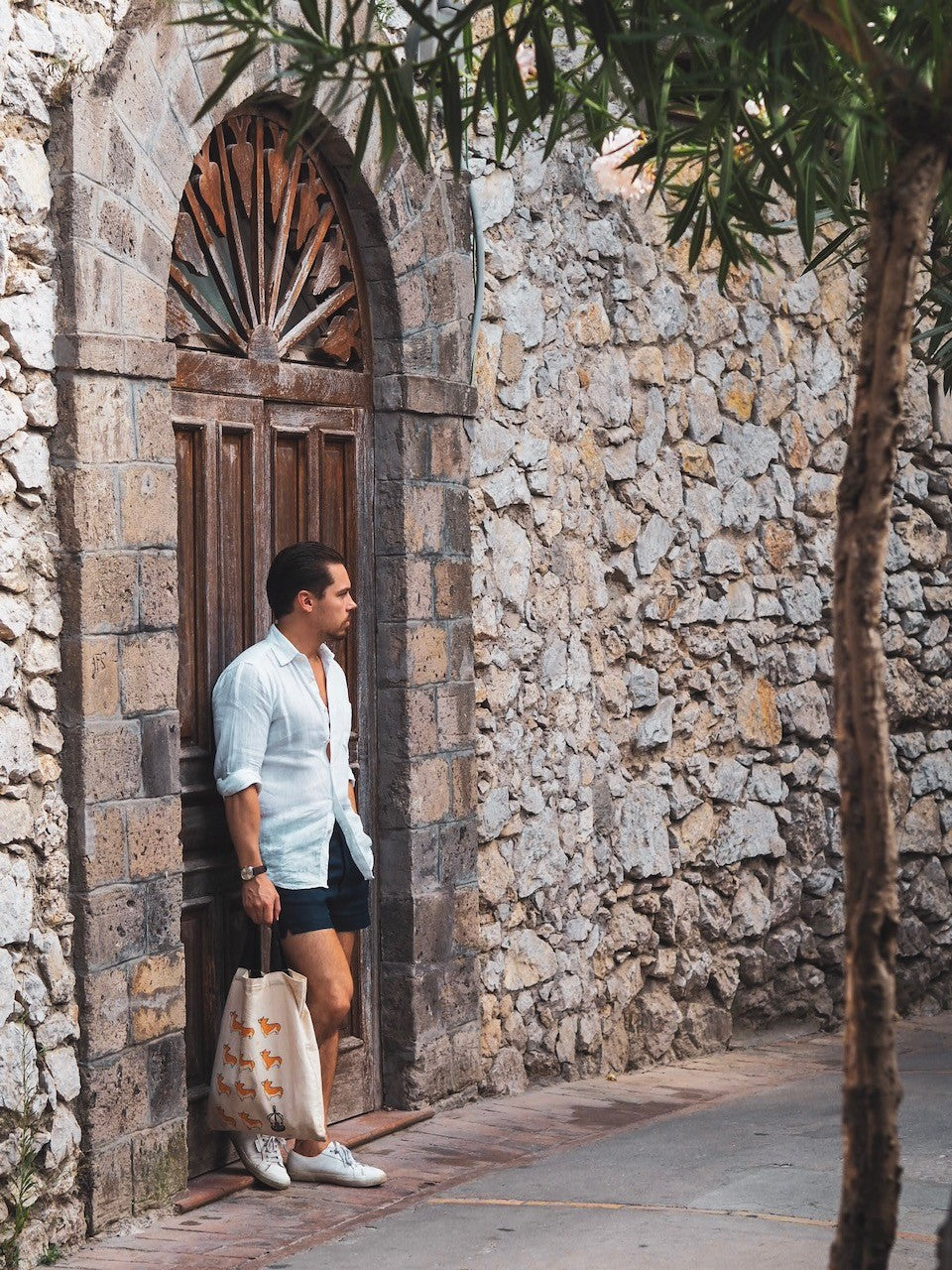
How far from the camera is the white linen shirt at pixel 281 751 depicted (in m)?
4.93

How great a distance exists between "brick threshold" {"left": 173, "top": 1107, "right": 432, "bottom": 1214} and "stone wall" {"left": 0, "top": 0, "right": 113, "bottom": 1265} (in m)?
0.43

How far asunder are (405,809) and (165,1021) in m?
1.23

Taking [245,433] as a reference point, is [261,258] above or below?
above

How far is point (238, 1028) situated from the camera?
4824 mm

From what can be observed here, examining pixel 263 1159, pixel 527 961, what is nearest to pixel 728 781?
pixel 527 961

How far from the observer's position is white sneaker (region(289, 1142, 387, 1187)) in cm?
503

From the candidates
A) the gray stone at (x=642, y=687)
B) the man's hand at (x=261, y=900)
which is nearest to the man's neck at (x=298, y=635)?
the man's hand at (x=261, y=900)

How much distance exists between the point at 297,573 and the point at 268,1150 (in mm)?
1603

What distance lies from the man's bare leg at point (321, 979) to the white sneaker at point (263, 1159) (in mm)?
82

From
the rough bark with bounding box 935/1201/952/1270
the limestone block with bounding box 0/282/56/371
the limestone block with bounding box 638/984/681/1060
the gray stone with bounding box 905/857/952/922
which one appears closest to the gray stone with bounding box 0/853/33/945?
the limestone block with bounding box 0/282/56/371

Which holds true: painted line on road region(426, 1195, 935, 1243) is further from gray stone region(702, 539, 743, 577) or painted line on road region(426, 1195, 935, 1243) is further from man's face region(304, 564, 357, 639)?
gray stone region(702, 539, 743, 577)

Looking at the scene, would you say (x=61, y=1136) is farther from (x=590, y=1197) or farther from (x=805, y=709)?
(x=805, y=709)

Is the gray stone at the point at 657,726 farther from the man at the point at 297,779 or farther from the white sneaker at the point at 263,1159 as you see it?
the white sneaker at the point at 263,1159

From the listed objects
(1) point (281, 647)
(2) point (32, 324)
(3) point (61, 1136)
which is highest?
(2) point (32, 324)
